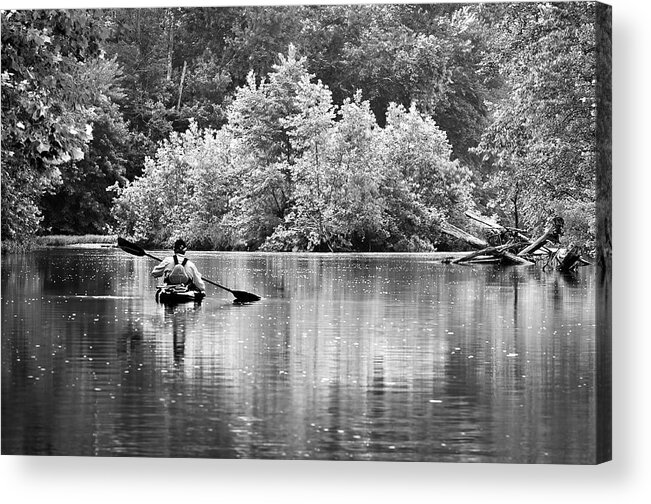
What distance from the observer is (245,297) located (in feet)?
45.9

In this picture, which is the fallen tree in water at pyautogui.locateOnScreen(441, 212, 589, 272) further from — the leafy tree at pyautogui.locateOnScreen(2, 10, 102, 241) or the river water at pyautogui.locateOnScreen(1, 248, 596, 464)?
the leafy tree at pyautogui.locateOnScreen(2, 10, 102, 241)

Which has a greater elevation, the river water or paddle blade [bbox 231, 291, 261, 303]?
paddle blade [bbox 231, 291, 261, 303]

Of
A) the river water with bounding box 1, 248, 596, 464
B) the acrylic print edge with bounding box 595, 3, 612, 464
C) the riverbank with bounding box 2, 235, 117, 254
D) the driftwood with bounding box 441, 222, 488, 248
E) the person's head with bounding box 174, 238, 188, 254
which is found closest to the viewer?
the river water with bounding box 1, 248, 596, 464

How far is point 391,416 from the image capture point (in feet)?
38.6

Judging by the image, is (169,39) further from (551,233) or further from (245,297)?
(551,233)

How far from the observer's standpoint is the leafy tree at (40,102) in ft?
43.4

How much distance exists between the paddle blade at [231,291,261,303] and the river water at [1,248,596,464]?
0.05 metres

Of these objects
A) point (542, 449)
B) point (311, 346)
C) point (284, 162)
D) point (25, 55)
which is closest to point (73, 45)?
point (25, 55)

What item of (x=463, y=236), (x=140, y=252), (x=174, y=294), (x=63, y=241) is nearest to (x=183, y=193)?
(x=140, y=252)

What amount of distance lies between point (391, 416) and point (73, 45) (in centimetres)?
426

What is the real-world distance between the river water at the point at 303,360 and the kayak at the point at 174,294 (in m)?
0.09

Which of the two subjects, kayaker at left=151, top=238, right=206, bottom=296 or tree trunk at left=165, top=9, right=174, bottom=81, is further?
kayaker at left=151, top=238, right=206, bottom=296

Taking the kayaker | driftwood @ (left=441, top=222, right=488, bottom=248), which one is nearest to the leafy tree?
the kayaker

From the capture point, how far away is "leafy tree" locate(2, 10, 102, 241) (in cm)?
1323
